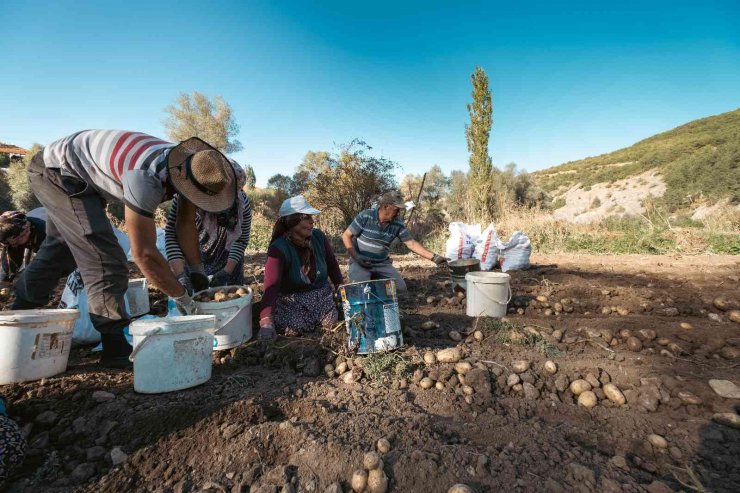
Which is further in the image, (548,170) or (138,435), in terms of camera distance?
(548,170)

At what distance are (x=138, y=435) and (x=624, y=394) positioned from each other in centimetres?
244

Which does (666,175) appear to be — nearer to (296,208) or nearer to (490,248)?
(490,248)

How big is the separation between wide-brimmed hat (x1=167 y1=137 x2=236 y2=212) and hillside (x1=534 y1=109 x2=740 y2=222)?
62.0 feet

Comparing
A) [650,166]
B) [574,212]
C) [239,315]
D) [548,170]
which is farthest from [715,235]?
[548,170]

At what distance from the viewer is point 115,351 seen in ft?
8.20

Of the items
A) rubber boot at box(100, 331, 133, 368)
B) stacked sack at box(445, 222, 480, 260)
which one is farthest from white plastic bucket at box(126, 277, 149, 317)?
stacked sack at box(445, 222, 480, 260)

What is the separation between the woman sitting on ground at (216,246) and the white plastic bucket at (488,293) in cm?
202

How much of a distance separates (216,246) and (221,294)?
82 centimetres

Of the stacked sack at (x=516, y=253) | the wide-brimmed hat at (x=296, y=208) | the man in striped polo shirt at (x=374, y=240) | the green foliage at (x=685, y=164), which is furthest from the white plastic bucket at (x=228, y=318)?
the green foliage at (x=685, y=164)

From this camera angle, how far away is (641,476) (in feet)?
4.69

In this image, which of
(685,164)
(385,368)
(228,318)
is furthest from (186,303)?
(685,164)

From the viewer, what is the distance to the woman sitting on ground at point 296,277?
2.92 metres

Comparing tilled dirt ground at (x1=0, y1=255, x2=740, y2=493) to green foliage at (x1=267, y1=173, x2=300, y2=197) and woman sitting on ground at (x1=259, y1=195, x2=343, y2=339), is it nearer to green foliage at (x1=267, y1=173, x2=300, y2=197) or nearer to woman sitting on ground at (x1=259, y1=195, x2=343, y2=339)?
woman sitting on ground at (x1=259, y1=195, x2=343, y2=339)

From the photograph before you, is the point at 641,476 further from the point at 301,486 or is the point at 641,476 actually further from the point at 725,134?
the point at 725,134
